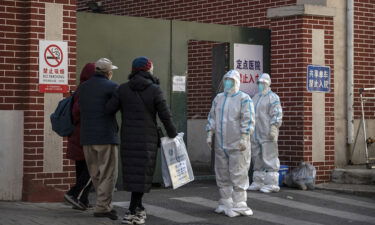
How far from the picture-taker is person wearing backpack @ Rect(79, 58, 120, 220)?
8484 mm

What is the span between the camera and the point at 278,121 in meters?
11.4

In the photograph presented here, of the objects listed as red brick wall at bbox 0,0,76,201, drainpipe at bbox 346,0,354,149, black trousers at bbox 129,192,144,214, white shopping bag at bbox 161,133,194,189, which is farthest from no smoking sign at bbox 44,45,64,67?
drainpipe at bbox 346,0,354,149

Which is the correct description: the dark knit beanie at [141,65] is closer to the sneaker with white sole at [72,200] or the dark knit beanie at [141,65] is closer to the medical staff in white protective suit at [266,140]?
the sneaker with white sole at [72,200]

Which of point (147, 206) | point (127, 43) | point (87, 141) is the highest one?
point (127, 43)

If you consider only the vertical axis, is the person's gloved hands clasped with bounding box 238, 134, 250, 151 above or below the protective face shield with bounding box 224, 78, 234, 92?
below

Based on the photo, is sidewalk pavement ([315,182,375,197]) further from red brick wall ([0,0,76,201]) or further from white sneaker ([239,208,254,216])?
red brick wall ([0,0,76,201])

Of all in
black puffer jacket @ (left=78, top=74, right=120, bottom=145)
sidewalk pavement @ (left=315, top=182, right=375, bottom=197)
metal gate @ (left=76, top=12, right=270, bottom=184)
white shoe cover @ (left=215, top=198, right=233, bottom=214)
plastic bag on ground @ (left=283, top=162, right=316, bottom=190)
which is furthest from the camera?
plastic bag on ground @ (left=283, top=162, right=316, bottom=190)

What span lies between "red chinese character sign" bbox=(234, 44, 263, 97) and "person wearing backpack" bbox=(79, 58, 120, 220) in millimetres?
4491

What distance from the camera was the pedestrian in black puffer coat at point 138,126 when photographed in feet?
27.0

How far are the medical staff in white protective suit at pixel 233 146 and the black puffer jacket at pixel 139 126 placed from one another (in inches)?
44.6

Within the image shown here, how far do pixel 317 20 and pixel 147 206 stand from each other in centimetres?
485

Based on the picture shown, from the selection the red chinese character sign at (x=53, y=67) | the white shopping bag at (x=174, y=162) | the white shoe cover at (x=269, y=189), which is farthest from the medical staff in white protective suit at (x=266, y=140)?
the red chinese character sign at (x=53, y=67)

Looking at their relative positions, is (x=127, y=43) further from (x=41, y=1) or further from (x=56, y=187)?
(x=56, y=187)

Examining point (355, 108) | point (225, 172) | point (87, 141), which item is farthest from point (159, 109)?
point (355, 108)
